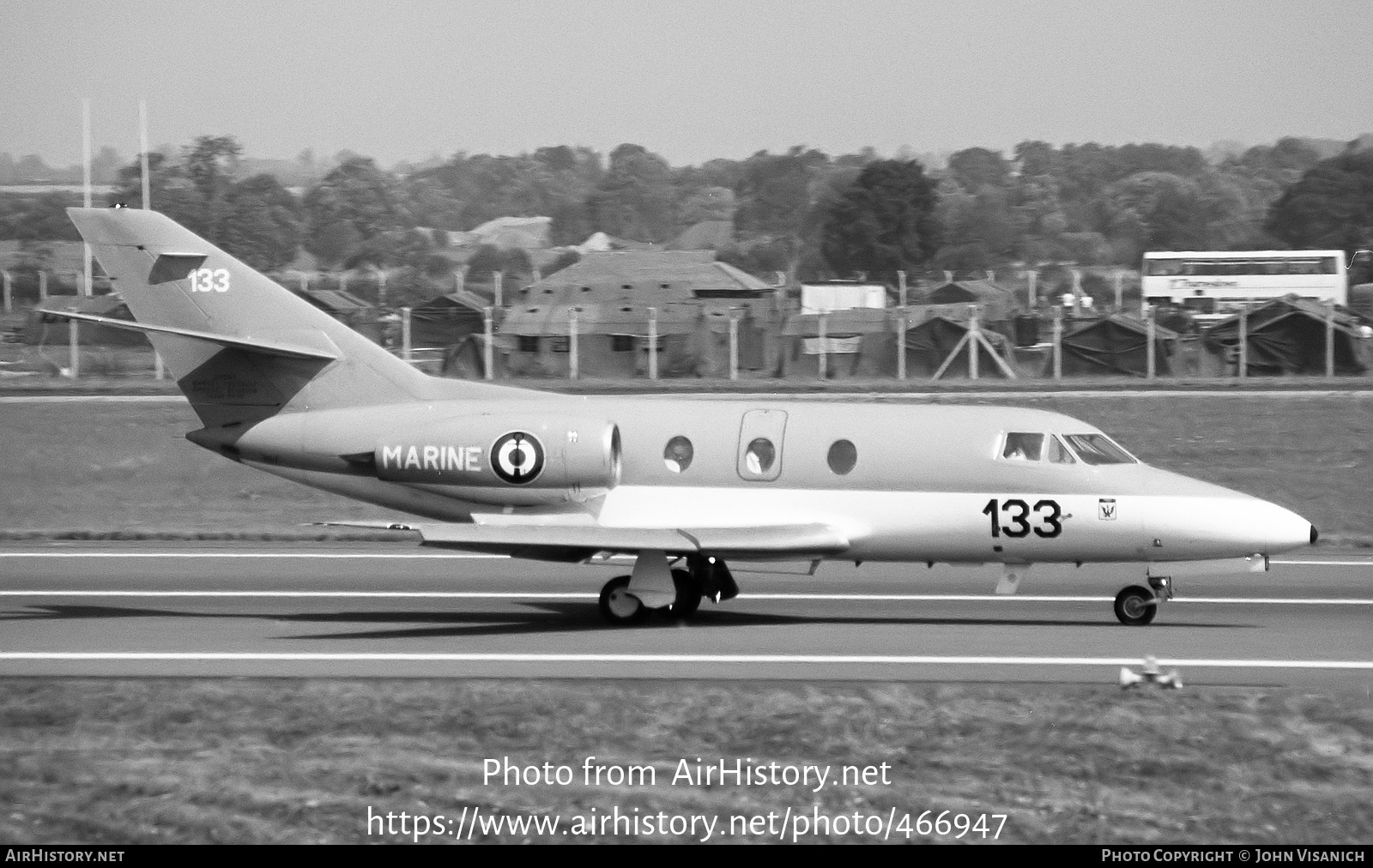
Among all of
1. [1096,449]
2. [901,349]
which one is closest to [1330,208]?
[901,349]

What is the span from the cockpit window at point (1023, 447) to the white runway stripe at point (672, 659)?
2.67 m

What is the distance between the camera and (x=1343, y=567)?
70.7 feet

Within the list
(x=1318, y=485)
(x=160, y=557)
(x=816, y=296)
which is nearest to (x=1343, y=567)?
(x=1318, y=485)

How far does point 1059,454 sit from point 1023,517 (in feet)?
2.52

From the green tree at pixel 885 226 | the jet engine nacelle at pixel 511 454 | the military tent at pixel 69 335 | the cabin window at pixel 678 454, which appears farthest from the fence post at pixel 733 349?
the green tree at pixel 885 226

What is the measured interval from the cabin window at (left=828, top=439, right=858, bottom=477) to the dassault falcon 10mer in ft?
0.07

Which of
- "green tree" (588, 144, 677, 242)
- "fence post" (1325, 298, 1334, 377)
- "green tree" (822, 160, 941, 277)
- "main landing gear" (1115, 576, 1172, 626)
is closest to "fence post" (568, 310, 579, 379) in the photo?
"fence post" (1325, 298, 1334, 377)

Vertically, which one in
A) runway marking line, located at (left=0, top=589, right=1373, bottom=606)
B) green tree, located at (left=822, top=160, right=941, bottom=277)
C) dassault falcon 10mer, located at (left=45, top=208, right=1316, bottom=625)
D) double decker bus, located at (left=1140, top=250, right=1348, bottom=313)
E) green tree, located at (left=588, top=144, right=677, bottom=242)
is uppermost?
green tree, located at (left=588, top=144, right=677, bottom=242)

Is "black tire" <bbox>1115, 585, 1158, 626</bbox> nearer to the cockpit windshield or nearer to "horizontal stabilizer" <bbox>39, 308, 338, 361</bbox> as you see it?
the cockpit windshield

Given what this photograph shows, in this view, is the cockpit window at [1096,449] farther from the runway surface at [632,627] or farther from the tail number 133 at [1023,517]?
the runway surface at [632,627]

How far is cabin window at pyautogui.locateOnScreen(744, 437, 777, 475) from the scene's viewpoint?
17.3m

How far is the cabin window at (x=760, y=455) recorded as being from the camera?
1728 cm

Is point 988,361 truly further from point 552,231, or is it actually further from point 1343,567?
point 552,231
